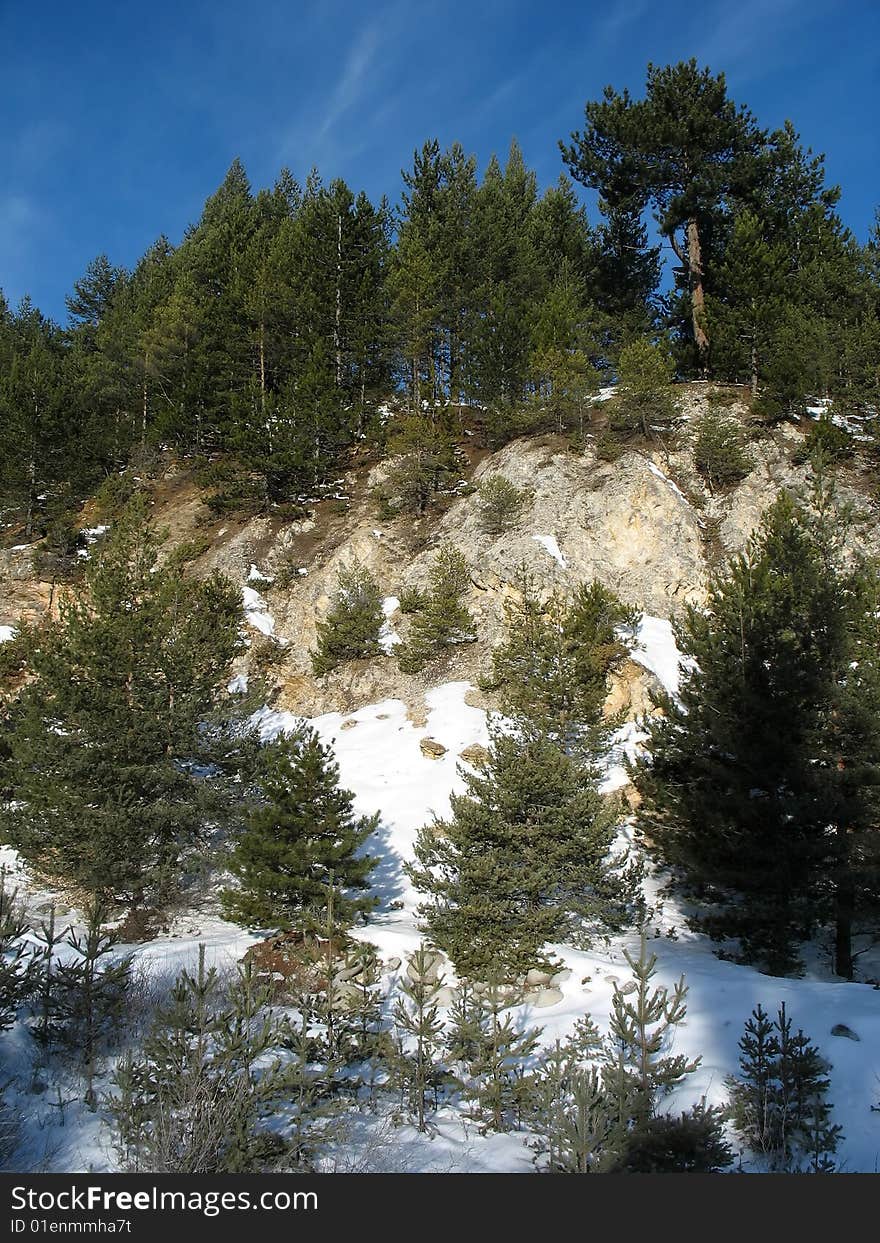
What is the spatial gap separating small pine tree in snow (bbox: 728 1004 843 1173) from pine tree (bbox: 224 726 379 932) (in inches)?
237

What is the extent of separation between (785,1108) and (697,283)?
111 ft

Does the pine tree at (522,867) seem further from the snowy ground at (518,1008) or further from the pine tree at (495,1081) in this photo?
the pine tree at (495,1081)

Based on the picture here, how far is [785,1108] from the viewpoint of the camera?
6.91 metres

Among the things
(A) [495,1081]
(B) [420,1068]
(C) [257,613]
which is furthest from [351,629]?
(A) [495,1081]

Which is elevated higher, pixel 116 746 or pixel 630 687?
pixel 630 687

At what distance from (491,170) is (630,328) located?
711 inches

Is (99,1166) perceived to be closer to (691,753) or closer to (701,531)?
(691,753)

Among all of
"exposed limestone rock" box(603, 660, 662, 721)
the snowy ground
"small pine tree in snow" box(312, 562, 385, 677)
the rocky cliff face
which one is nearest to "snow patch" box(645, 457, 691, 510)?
the rocky cliff face

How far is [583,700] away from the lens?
17.0 meters

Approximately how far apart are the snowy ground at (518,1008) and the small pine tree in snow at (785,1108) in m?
0.34

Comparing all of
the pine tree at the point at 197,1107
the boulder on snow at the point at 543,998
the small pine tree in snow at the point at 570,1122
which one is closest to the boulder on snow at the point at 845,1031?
the small pine tree in snow at the point at 570,1122

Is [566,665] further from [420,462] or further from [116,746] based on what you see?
[420,462]

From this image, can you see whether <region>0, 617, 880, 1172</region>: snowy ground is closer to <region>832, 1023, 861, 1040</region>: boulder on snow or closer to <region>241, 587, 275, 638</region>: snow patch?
<region>832, 1023, 861, 1040</region>: boulder on snow

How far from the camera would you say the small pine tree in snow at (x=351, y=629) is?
23094 millimetres
